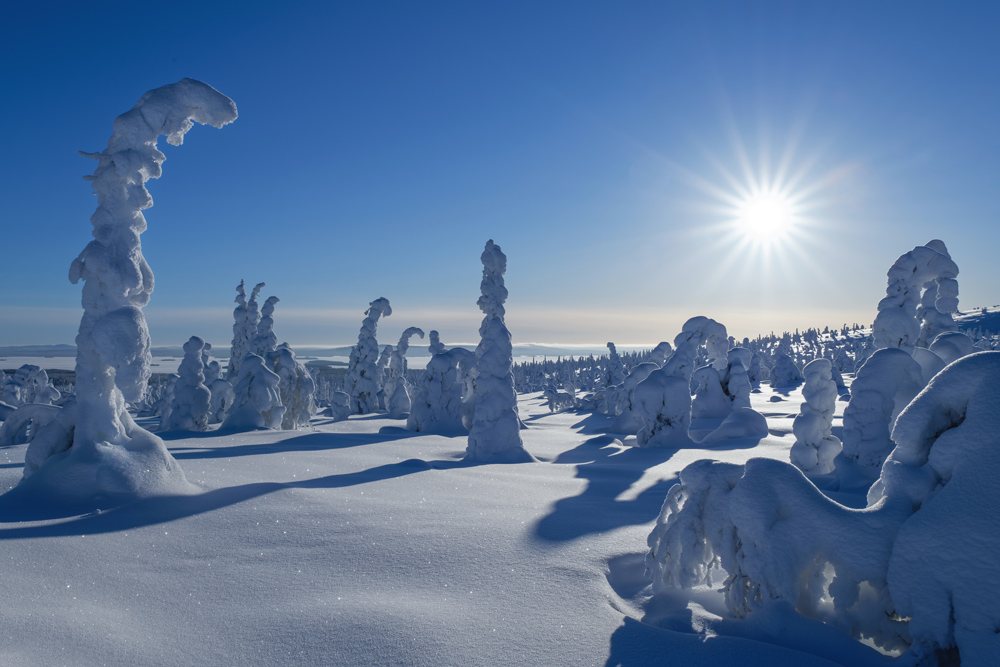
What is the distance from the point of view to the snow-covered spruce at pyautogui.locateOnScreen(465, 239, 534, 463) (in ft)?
44.9

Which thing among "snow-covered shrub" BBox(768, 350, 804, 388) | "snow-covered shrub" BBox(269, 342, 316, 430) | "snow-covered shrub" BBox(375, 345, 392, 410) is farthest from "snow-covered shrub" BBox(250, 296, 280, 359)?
"snow-covered shrub" BBox(768, 350, 804, 388)

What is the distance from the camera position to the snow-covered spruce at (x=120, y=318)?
7.23 metres

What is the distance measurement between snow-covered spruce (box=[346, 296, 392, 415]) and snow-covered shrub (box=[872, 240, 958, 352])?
25.5 metres

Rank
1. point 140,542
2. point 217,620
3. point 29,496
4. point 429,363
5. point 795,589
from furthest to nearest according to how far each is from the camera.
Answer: point 429,363
point 29,496
point 140,542
point 217,620
point 795,589

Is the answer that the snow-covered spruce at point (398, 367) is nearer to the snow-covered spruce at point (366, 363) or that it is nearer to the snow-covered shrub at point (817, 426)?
the snow-covered spruce at point (366, 363)

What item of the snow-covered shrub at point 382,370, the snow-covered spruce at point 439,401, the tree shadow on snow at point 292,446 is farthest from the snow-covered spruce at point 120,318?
the snow-covered shrub at point 382,370

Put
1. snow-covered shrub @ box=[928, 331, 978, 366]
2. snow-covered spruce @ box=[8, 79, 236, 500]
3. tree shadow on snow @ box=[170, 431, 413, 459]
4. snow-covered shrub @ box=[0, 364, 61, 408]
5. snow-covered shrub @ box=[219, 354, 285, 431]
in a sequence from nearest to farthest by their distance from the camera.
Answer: snow-covered spruce @ box=[8, 79, 236, 500], snow-covered shrub @ box=[928, 331, 978, 366], tree shadow on snow @ box=[170, 431, 413, 459], snow-covered shrub @ box=[219, 354, 285, 431], snow-covered shrub @ box=[0, 364, 61, 408]

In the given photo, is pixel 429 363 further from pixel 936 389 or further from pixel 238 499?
pixel 936 389

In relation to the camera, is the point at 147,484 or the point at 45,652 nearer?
the point at 45,652

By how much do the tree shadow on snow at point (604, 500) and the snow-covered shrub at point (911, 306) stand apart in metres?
6.87

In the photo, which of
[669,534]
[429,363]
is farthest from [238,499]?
[429,363]

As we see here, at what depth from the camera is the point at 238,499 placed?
710cm

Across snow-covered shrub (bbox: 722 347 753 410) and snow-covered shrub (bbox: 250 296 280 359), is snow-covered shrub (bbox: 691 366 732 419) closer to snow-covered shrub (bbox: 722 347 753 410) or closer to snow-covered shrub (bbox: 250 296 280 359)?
snow-covered shrub (bbox: 722 347 753 410)

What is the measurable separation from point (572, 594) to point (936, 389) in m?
3.27
